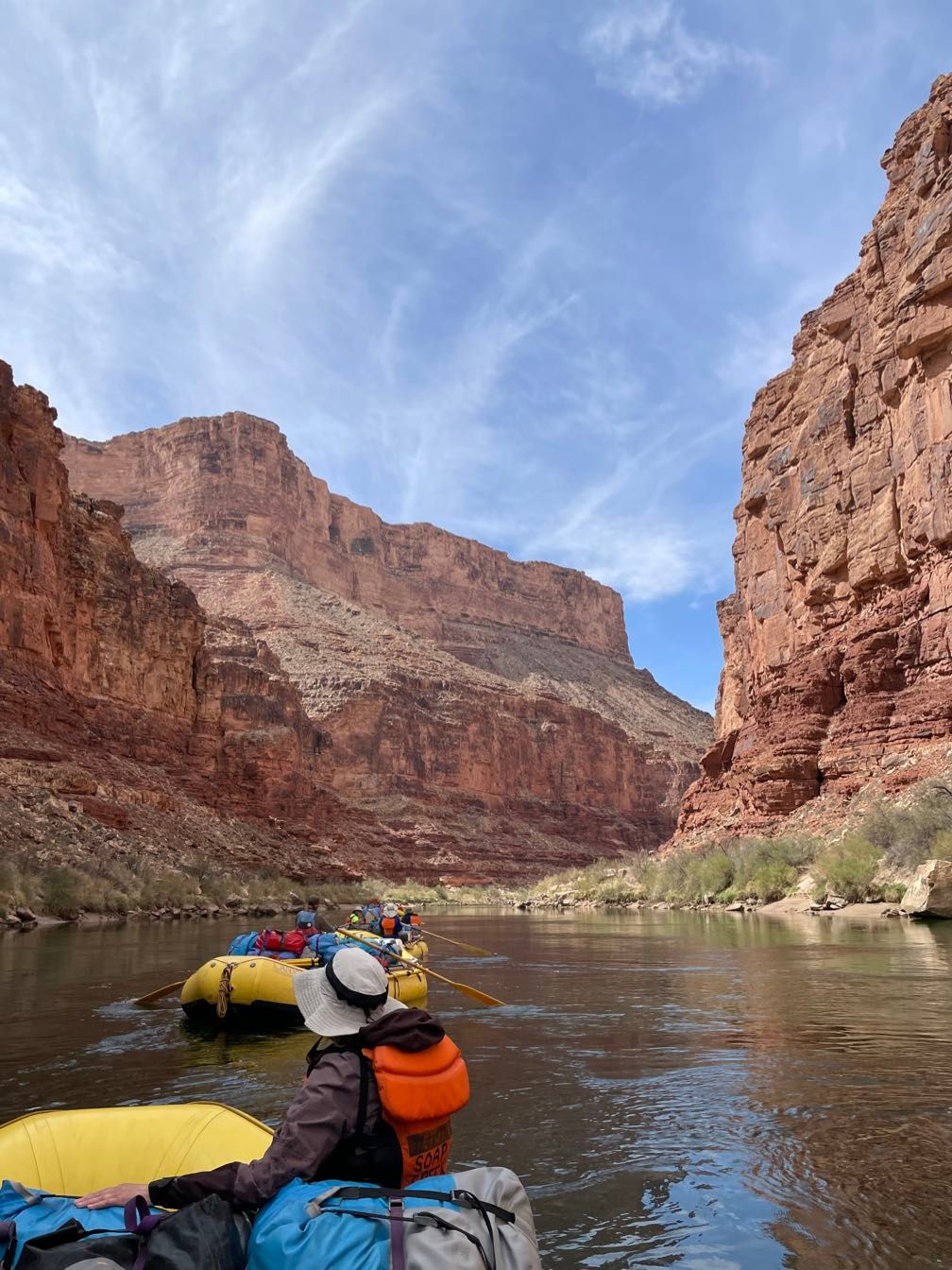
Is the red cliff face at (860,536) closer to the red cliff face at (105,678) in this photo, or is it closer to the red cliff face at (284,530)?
the red cliff face at (105,678)

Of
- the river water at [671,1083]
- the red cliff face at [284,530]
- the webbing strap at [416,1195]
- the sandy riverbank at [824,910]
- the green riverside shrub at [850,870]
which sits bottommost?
the river water at [671,1083]

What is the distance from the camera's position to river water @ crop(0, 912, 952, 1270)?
4.31 m

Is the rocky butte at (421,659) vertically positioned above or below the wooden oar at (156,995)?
above

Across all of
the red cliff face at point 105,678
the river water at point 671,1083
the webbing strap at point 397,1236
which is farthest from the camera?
the red cliff face at point 105,678

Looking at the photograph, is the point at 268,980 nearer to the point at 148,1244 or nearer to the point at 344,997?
the point at 344,997

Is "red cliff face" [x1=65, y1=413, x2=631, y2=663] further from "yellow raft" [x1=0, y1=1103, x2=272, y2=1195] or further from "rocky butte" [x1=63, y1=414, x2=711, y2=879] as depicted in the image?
"yellow raft" [x1=0, y1=1103, x2=272, y2=1195]

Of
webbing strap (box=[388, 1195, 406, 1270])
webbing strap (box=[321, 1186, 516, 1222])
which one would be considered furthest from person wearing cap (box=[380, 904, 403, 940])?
webbing strap (box=[388, 1195, 406, 1270])

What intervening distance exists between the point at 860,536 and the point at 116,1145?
3907 centimetres

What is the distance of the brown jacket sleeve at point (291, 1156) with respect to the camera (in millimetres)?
2939

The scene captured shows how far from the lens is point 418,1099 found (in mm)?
3141

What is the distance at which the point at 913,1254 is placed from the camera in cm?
388

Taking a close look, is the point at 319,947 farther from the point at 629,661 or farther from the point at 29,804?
the point at 629,661

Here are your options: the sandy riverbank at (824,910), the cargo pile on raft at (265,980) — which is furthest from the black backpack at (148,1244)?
the sandy riverbank at (824,910)

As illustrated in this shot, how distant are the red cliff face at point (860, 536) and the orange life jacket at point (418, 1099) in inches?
1159
